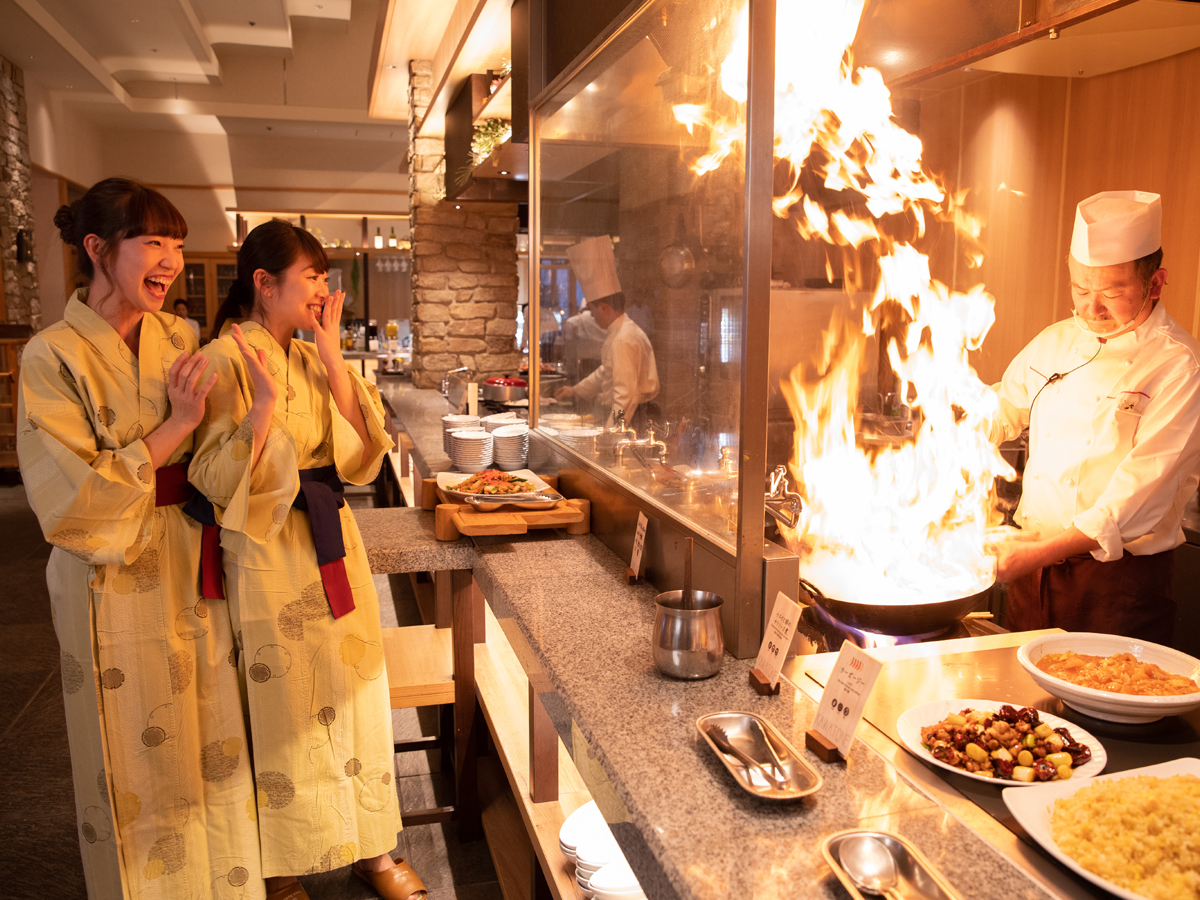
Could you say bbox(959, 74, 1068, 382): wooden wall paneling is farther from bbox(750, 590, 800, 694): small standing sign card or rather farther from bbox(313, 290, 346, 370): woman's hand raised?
bbox(750, 590, 800, 694): small standing sign card

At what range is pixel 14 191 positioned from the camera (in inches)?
351

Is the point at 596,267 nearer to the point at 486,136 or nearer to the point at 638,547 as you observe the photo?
the point at 638,547

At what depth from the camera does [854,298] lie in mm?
4500

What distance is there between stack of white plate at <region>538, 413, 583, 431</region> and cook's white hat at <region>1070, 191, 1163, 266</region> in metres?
1.46

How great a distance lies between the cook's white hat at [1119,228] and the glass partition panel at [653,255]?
1.16 m

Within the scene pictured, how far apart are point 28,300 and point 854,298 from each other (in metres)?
9.27

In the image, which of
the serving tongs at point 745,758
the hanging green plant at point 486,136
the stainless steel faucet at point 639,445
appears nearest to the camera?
the serving tongs at point 745,758

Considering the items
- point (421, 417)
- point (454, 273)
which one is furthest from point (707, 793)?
point (454, 273)

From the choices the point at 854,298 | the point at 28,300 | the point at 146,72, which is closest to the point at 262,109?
the point at 146,72

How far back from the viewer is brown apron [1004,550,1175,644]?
2.29 metres

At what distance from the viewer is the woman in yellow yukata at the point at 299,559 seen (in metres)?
1.98

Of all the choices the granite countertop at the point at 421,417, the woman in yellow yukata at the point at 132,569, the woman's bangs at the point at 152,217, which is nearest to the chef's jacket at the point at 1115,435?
the granite countertop at the point at 421,417

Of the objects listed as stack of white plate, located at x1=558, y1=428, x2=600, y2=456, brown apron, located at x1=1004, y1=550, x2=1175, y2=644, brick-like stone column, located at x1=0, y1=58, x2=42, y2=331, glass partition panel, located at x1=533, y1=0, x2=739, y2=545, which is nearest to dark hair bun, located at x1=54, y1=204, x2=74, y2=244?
glass partition panel, located at x1=533, y1=0, x2=739, y2=545

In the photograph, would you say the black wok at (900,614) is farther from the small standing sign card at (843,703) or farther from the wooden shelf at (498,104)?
the wooden shelf at (498,104)
